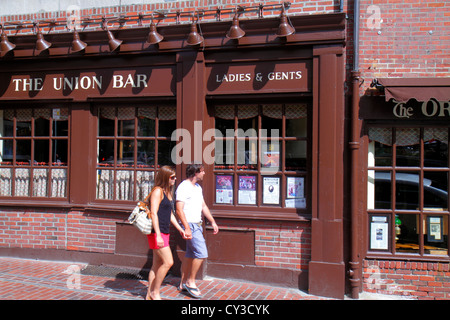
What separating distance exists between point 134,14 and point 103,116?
72.9 inches

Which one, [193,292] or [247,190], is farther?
[247,190]

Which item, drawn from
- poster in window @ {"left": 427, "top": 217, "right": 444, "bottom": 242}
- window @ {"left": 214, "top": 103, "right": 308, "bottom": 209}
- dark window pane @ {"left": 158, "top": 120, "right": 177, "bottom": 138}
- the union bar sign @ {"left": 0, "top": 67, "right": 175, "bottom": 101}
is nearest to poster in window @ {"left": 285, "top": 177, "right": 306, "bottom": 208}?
window @ {"left": 214, "top": 103, "right": 308, "bottom": 209}

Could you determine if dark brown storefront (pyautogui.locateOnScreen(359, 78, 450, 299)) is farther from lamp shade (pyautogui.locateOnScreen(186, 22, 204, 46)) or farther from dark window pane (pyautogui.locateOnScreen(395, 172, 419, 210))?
lamp shade (pyautogui.locateOnScreen(186, 22, 204, 46))

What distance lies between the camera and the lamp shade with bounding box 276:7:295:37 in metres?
5.42

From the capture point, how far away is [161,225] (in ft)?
15.4

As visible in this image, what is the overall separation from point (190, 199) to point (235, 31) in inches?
102

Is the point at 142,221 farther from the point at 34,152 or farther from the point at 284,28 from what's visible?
the point at 34,152

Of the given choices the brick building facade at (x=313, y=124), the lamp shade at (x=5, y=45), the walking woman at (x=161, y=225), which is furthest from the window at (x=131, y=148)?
the lamp shade at (x=5, y=45)

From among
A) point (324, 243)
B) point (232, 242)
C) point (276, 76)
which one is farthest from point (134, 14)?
point (324, 243)

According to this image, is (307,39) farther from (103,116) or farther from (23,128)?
(23,128)

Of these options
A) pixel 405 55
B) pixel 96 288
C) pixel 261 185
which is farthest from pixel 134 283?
pixel 405 55

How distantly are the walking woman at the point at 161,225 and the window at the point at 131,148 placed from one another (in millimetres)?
1530

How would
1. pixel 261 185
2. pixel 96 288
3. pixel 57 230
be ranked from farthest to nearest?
pixel 57 230 < pixel 261 185 < pixel 96 288
